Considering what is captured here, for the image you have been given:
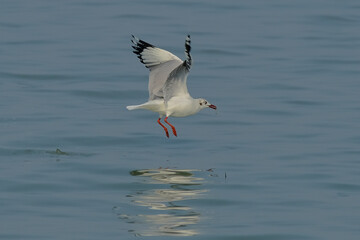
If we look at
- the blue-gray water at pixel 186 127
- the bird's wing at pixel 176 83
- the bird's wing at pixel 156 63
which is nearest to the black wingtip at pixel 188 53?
the bird's wing at pixel 176 83

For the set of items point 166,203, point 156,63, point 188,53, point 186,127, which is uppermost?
point 156,63

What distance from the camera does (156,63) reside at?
1691 cm

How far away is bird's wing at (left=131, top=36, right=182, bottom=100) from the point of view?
1664 centimetres

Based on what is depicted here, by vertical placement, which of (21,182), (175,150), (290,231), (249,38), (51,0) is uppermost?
(51,0)

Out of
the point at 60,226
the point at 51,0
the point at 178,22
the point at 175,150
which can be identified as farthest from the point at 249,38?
the point at 60,226

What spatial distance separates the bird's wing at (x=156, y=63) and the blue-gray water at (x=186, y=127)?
0.87 metres

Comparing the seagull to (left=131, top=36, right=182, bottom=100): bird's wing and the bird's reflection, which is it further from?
the bird's reflection

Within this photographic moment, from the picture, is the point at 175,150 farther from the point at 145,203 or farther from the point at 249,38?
the point at 249,38

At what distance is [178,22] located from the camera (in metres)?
28.1

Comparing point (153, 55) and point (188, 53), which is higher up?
point (153, 55)

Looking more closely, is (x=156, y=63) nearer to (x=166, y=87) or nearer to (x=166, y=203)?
(x=166, y=87)

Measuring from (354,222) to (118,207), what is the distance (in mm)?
2675

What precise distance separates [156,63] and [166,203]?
12.6ft

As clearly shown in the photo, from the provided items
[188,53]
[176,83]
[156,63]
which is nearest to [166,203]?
[188,53]
